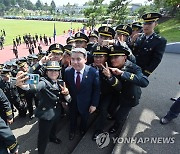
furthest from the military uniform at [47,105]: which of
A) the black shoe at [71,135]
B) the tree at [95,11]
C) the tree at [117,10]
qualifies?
the tree at [95,11]

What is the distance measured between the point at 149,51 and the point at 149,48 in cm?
6

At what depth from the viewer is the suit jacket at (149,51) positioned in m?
3.58

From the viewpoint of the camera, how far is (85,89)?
3115 millimetres

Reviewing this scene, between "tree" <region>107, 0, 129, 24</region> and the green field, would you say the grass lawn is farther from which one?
the green field

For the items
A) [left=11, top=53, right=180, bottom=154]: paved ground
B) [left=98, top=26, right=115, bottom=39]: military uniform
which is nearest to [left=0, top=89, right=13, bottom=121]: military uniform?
[left=11, top=53, right=180, bottom=154]: paved ground

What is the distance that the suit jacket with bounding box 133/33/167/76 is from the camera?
3.58 m

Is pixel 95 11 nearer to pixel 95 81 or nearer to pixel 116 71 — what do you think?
pixel 95 81

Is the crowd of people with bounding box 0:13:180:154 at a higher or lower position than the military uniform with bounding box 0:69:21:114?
higher

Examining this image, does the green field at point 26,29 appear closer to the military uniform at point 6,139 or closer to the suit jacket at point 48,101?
the suit jacket at point 48,101

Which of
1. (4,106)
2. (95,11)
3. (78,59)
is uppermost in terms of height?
(95,11)

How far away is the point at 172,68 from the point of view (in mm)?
7875

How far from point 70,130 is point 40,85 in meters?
1.40

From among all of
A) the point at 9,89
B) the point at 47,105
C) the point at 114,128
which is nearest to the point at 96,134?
the point at 114,128

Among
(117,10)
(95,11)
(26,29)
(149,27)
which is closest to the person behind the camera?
(149,27)
